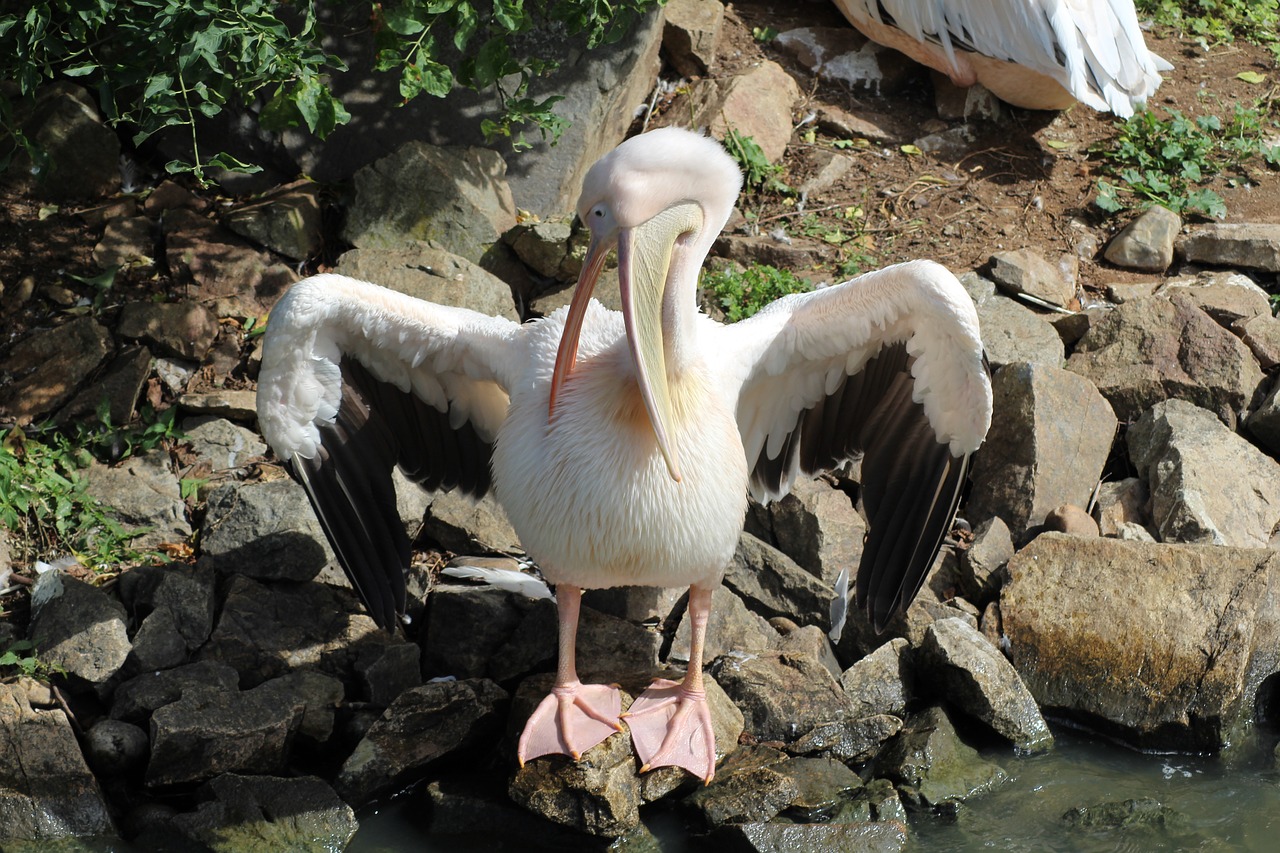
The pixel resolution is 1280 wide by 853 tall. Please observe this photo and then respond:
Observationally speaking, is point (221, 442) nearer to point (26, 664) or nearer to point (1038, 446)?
point (26, 664)

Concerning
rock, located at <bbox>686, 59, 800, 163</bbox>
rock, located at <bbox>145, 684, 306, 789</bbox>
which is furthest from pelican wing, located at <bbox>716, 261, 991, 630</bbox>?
rock, located at <bbox>686, 59, 800, 163</bbox>

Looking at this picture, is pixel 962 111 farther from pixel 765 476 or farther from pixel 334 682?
pixel 334 682

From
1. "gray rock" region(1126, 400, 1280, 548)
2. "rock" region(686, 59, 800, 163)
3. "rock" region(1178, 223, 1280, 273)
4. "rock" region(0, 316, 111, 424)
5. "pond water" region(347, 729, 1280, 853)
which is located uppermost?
"rock" region(686, 59, 800, 163)

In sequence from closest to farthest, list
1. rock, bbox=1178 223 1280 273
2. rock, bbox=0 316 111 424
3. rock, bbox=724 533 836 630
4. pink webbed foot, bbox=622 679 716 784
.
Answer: pink webbed foot, bbox=622 679 716 784, rock, bbox=724 533 836 630, rock, bbox=0 316 111 424, rock, bbox=1178 223 1280 273

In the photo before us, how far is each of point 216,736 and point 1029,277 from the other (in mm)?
3684

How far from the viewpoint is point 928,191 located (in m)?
6.21

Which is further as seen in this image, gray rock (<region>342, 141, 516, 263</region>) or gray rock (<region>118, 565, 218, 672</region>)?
gray rock (<region>342, 141, 516, 263</region>)

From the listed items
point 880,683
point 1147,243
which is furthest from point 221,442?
point 1147,243

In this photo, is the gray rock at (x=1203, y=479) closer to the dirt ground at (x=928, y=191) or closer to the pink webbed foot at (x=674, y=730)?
the dirt ground at (x=928, y=191)

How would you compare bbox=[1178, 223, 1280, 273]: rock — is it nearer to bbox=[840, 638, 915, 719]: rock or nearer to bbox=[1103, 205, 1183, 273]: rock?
bbox=[1103, 205, 1183, 273]: rock

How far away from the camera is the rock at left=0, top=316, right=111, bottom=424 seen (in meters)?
4.80

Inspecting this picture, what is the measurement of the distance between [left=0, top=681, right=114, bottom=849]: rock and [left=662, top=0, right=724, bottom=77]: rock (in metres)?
4.31

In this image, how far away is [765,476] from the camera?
436 centimetres

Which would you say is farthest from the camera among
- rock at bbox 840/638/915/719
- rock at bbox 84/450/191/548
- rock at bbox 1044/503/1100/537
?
rock at bbox 1044/503/1100/537
